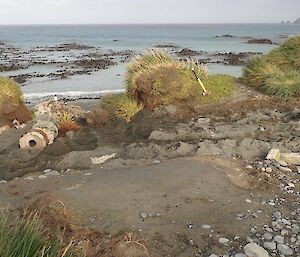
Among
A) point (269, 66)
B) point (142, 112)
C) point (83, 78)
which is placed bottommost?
point (83, 78)

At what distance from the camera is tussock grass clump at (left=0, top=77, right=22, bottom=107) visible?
45.7ft

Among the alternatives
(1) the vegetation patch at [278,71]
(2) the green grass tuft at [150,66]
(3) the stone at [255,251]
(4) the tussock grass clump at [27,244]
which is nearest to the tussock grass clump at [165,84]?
(2) the green grass tuft at [150,66]

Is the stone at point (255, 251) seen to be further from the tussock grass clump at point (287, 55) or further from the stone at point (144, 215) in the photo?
the tussock grass clump at point (287, 55)

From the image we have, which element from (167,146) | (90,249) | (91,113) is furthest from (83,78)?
(90,249)

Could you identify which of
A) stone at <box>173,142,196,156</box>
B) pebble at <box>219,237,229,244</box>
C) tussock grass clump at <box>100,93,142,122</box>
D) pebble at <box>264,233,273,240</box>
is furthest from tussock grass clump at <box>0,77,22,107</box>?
pebble at <box>264,233,273,240</box>

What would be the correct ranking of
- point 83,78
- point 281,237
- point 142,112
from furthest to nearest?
1. point 83,78
2. point 142,112
3. point 281,237

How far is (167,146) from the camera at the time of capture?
9438mm

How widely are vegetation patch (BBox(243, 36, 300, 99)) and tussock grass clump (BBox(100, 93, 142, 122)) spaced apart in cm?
431

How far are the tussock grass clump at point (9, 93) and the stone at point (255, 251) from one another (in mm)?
10786

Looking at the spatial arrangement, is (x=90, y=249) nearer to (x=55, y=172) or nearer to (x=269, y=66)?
(x=55, y=172)

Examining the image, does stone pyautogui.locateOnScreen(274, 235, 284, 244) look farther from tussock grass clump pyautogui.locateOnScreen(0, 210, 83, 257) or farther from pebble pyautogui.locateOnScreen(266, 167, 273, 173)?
tussock grass clump pyautogui.locateOnScreen(0, 210, 83, 257)

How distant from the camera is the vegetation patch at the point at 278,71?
1333cm

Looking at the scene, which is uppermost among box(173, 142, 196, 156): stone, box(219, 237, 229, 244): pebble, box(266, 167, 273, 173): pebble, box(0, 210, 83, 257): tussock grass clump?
box(0, 210, 83, 257): tussock grass clump

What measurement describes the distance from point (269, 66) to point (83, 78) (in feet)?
50.8
